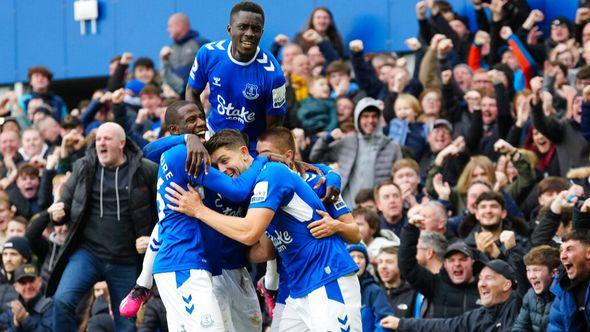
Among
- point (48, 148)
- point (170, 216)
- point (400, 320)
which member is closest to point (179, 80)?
point (48, 148)

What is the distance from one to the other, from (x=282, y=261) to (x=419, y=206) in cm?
409

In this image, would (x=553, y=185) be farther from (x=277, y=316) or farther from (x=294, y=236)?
(x=294, y=236)

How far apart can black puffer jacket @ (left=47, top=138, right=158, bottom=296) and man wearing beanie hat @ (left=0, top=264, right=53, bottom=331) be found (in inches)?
60.5

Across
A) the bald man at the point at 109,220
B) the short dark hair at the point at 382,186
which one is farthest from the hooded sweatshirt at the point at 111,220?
the short dark hair at the point at 382,186

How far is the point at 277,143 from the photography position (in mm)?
11336

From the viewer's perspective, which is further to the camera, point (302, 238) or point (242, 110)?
point (242, 110)

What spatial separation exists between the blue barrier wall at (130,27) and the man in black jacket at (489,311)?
8.49 meters

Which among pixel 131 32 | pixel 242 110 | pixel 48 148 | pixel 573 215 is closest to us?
pixel 242 110

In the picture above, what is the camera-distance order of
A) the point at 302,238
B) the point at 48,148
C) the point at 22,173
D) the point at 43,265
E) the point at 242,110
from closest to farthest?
the point at 302,238 < the point at 242,110 < the point at 43,265 < the point at 22,173 < the point at 48,148

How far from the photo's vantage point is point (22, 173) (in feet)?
60.7

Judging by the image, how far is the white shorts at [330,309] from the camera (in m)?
10.7

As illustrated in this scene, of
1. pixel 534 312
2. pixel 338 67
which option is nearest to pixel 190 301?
pixel 534 312

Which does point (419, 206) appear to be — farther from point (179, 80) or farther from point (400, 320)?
point (179, 80)

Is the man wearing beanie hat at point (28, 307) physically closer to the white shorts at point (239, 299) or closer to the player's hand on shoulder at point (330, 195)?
the white shorts at point (239, 299)
